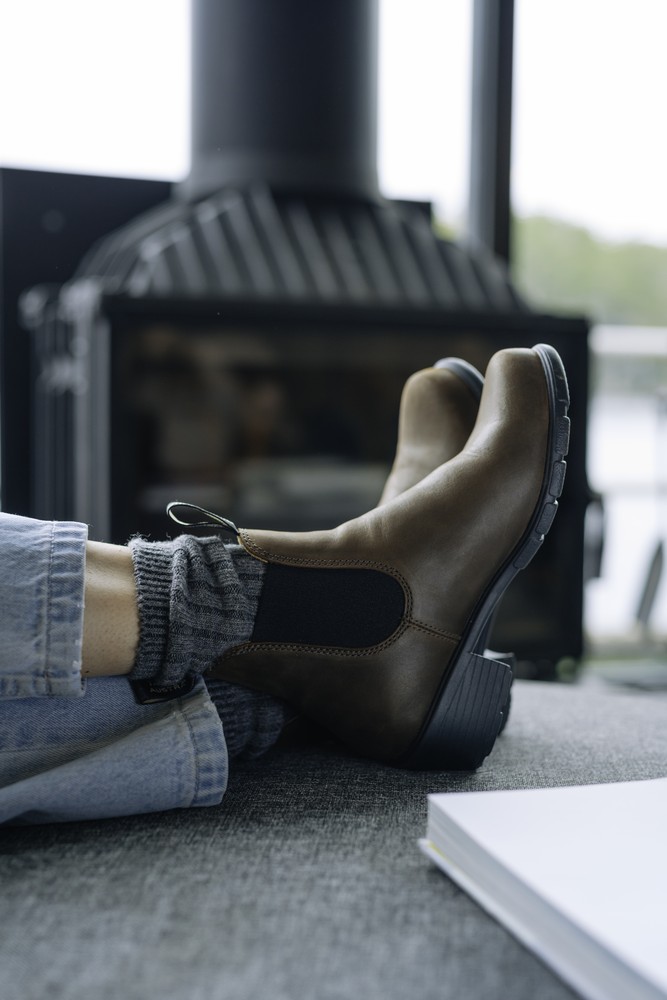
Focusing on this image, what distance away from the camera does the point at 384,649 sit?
70 cm

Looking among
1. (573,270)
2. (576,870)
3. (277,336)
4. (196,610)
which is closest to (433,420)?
(196,610)

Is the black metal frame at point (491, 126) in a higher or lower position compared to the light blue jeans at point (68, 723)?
higher

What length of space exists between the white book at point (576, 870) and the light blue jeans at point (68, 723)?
0.16 m

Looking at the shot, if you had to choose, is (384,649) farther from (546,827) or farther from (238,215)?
(238,215)

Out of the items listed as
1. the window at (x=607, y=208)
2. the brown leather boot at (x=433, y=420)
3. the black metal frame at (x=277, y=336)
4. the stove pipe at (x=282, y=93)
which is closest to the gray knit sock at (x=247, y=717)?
the brown leather boot at (x=433, y=420)

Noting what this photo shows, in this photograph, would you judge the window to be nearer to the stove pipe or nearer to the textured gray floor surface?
the stove pipe

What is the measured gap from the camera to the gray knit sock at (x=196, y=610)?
633 millimetres

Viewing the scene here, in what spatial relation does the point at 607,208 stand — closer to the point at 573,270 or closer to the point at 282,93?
the point at 573,270

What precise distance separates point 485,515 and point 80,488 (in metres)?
Result: 1.27

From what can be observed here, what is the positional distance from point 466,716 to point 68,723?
269mm

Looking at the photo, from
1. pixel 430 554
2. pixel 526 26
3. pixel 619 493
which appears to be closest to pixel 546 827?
pixel 430 554

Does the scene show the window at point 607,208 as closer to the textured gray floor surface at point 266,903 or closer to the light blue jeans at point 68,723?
the textured gray floor surface at point 266,903

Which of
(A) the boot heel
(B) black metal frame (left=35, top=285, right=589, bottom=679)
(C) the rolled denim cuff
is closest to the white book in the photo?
(A) the boot heel

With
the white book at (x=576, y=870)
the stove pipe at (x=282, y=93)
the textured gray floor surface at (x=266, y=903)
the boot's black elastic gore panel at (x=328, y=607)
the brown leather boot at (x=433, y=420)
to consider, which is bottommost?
the textured gray floor surface at (x=266, y=903)
